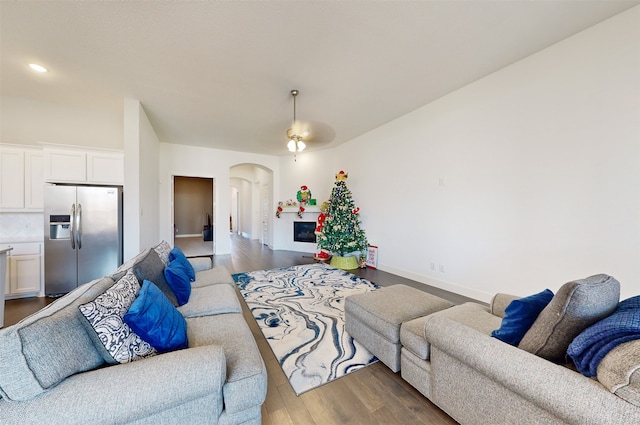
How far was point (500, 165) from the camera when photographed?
3139 mm

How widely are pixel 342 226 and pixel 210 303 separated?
12.0ft

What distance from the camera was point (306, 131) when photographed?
5.14 metres

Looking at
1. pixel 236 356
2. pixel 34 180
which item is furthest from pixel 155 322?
pixel 34 180

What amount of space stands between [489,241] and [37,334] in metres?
4.17

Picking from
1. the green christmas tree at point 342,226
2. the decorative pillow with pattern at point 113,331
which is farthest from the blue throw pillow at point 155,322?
the green christmas tree at point 342,226

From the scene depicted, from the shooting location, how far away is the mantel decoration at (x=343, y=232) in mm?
5254

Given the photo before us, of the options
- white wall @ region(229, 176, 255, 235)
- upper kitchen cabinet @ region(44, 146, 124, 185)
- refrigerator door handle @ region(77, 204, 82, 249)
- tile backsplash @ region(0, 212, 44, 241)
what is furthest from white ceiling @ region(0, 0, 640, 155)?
white wall @ region(229, 176, 255, 235)

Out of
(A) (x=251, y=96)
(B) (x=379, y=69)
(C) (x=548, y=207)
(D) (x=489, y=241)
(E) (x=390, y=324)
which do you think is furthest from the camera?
(A) (x=251, y=96)

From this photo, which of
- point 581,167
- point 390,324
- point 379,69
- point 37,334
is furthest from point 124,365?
point 581,167

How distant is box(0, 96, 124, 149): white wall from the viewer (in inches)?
149

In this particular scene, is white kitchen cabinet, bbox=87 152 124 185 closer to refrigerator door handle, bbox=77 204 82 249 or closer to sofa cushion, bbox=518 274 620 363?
refrigerator door handle, bbox=77 204 82 249

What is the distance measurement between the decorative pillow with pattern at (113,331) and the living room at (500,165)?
118 inches

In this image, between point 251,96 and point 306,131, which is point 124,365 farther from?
point 306,131

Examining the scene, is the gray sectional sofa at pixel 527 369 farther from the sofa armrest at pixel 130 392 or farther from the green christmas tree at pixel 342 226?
the green christmas tree at pixel 342 226
